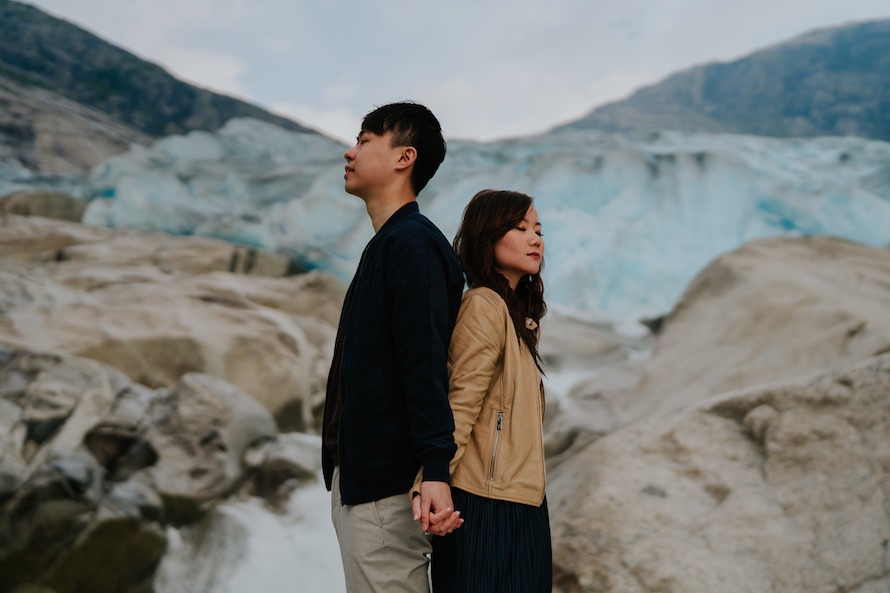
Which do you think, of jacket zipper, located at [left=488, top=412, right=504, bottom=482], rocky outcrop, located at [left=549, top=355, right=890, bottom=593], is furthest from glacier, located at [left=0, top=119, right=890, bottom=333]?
jacket zipper, located at [left=488, top=412, right=504, bottom=482]

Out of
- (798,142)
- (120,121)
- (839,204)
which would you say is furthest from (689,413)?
(120,121)

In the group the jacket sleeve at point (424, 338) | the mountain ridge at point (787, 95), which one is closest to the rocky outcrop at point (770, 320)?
the jacket sleeve at point (424, 338)

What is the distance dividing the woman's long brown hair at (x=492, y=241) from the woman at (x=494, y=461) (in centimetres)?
3

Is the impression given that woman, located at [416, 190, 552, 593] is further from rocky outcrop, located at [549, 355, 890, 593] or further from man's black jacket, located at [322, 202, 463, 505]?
rocky outcrop, located at [549, 355, 890, 593]

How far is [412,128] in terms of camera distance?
1.87 m

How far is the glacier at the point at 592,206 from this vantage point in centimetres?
1109

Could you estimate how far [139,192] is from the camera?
11242mm

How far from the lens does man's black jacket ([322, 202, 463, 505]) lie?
1550mm

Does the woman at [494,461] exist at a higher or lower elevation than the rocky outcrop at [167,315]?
higher

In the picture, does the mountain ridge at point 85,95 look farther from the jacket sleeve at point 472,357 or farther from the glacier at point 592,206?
the jacket sleeve at point 472,357

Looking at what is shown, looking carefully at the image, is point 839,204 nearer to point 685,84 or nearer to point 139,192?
point 139,192

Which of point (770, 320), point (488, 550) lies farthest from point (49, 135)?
point (488, 550)

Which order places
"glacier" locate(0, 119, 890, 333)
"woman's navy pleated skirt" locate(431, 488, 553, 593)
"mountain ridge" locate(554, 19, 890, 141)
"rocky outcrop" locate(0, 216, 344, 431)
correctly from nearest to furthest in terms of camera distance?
"woman's navy pleated skirt" locate(431, 488, 553, 593), "rocky outcrop" locate(0, 216, 344, 431), "glacier" locate(0, 119, 890, 333), "mountain ridge" locate(554, 19, 890, 141)

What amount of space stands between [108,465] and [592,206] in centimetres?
1007
